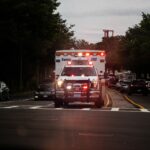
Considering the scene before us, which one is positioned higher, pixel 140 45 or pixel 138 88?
pixel 140 45

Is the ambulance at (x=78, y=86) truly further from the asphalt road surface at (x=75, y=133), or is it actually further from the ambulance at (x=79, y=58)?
the asphalt road surface at (x=75, y=133)

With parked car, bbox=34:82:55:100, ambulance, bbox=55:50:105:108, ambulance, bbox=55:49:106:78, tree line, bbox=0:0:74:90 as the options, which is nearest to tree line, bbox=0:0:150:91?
tree line, bbox=0:0:74:90

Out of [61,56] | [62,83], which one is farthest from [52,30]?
[62,83]

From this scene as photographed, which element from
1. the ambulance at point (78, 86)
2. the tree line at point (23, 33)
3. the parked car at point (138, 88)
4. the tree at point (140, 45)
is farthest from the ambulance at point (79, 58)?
the tree at point (140, 45)

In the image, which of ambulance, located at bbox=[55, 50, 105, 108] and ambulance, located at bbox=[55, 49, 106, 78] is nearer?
ambulance, located at bbox=[55, 50, 105, 108]

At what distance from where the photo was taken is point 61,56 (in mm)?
37062

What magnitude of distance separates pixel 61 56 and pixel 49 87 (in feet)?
33.7

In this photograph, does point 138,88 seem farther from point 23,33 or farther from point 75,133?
point 75,133

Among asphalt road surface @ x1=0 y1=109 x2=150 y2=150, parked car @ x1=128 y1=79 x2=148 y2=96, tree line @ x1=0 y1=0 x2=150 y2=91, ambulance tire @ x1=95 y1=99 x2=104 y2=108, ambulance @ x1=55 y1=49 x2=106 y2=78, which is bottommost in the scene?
asphalt road surface @ x1=0 y1=109 x2=150 y2=150

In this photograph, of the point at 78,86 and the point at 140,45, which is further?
the point at 140,45

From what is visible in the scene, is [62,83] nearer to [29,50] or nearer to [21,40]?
[21,40]

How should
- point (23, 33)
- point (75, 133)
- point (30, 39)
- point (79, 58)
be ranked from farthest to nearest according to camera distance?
point (30, 39) → point (23, 33) → point (79, 58) → point (75, 133)

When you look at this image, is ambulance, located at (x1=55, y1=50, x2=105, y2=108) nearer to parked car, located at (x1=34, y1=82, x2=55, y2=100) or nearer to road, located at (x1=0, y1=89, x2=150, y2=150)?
road, located at (x1=0, y1=89, x2=150, y2=150)

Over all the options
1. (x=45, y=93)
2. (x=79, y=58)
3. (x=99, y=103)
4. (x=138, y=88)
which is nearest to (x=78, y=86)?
(x=99, y=103)
